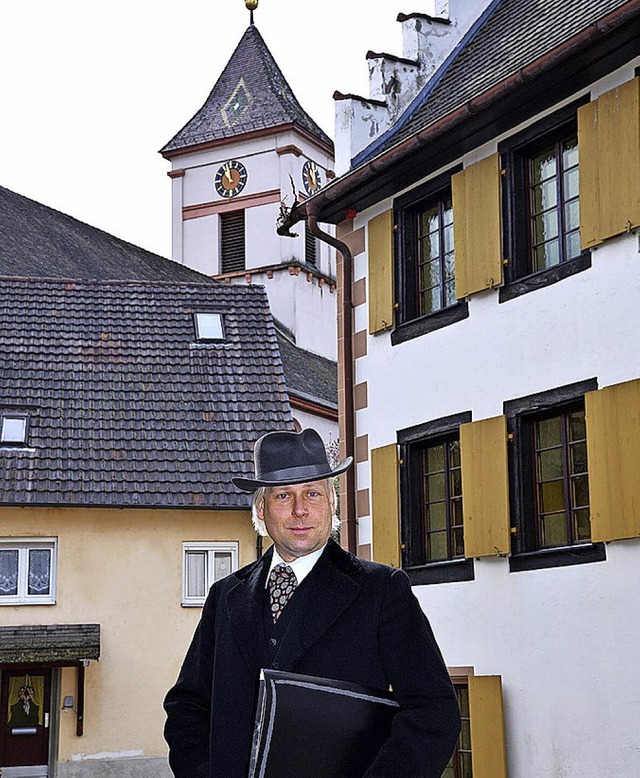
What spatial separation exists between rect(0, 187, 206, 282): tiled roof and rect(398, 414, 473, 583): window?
58.4 feet

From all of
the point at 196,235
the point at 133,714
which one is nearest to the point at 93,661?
the point at 133,714

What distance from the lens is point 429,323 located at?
13.1 meters

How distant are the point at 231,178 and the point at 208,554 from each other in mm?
23939

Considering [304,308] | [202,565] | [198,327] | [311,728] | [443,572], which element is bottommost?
[311,728]

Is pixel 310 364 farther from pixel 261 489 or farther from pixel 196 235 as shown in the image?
pixel 261 489

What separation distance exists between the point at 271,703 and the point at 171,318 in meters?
A: 19.6

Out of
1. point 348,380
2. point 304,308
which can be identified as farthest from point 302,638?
point 304,308

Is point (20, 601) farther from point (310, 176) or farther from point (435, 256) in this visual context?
point (310, 176)

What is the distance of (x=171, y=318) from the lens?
899 inches

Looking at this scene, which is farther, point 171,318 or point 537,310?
point 171,318

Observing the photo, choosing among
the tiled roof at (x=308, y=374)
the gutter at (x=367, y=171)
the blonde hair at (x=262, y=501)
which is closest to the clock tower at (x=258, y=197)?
the tiled roof at (x=308, y=374)

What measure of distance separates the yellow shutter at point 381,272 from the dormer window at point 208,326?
8508 mm

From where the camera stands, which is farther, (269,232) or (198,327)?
(269,232)

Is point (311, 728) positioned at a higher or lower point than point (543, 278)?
lower
